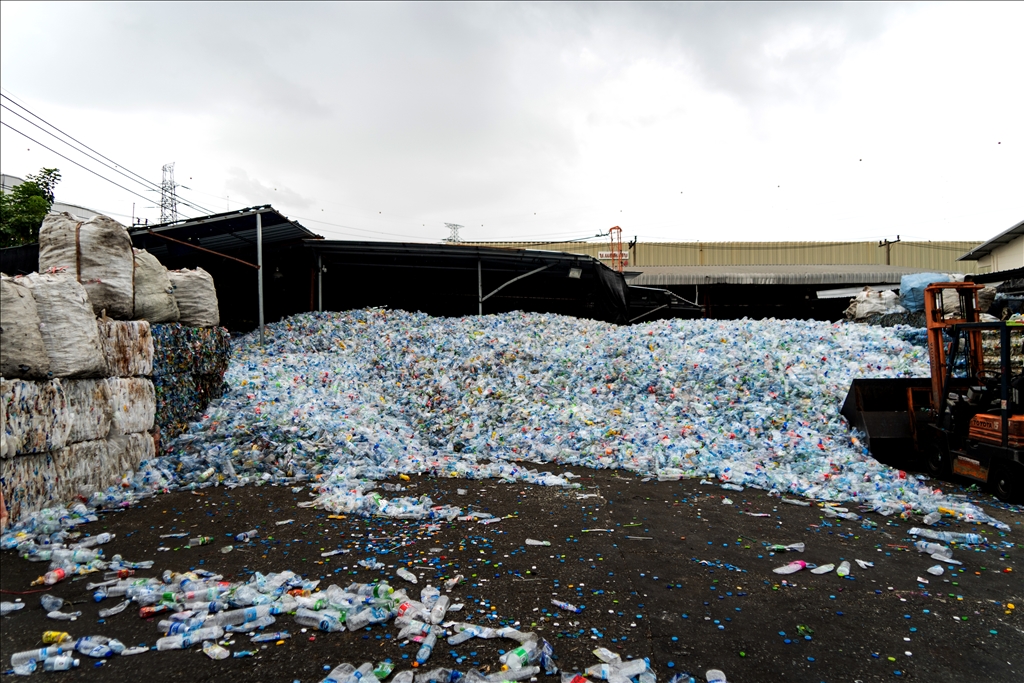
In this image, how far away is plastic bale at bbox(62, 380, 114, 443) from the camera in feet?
17.5

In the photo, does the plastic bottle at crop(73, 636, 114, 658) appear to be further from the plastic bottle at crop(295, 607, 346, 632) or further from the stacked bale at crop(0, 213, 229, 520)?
the stacked bale at crop(0, 213, 229, 520)

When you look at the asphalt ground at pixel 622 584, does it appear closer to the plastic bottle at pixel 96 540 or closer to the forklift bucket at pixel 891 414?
the plastic bottle at pixel 96 540

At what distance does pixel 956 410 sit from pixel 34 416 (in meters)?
8.85

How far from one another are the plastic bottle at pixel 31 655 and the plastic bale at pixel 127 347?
11.7ft

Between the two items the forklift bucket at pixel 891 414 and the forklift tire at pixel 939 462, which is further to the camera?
the forklift bucket at pixel 891 414

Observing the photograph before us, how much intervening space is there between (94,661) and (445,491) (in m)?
3.41

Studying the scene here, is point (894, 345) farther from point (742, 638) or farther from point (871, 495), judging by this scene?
point (742, 638)

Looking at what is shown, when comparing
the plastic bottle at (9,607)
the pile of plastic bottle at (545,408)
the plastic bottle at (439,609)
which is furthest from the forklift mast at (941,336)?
the plastic bottle at (9,607)

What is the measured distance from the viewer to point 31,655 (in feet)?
9.90

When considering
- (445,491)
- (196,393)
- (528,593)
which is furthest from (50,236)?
(528,593)

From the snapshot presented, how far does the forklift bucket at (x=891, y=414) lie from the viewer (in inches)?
273

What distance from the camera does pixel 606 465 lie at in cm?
709

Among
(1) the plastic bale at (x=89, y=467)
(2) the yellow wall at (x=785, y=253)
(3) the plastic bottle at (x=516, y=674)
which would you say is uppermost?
(2) the yellow wall at (x=785, y=253)

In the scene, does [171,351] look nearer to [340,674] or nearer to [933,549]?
[340,674]
